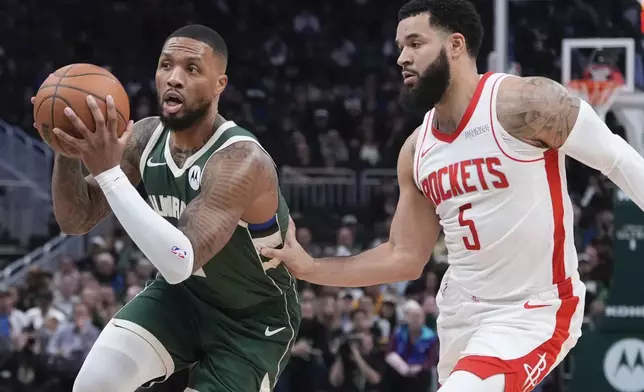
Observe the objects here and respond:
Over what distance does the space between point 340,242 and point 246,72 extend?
617cm

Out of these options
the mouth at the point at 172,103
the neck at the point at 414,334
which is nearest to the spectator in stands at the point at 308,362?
the neck at the point at 414,334

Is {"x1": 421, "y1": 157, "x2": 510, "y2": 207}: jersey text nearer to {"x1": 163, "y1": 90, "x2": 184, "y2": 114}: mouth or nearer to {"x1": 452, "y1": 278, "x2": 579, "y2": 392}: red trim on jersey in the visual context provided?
{"x1": 452, "y1": 278, "x2": 579, "y2": 392}: red trim on jersey

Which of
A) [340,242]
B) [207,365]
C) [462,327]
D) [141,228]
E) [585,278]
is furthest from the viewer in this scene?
[340,242]

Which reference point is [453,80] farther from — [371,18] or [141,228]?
[371,18]

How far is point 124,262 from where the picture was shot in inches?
540

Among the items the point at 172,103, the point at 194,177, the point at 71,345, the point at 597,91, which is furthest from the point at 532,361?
the point at 71,345

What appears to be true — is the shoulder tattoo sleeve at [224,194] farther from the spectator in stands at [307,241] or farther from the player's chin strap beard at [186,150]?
the spectator in stands at [307,241]

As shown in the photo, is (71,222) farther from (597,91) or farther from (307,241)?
(307,241)

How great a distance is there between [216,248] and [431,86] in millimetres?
1186

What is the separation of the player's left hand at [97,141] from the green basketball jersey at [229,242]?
67cm

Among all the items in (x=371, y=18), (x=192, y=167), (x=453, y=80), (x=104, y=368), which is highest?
(x=453, y=80)

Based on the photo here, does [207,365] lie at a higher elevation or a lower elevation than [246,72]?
higher


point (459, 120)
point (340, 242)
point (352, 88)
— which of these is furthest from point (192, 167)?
point (352, 88)

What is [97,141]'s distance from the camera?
448 centimetres
